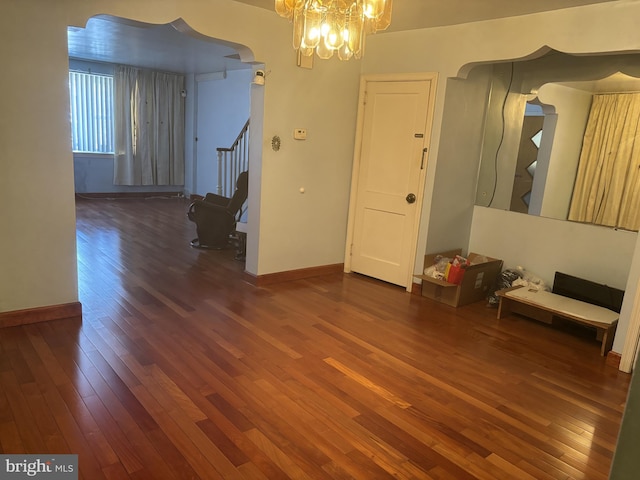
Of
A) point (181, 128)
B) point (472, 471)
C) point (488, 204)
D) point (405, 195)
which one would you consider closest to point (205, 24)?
point (405, 195)

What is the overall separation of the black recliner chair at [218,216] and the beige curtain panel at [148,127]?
391 centimetres

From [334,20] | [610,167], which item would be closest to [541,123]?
[610,167]

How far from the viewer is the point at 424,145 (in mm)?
4406

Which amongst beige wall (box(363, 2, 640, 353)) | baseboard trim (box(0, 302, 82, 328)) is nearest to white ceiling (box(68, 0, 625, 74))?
beige wall (box(363, 2, 640, 353))

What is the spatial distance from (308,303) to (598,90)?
306cm

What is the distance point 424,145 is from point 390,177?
48 cm

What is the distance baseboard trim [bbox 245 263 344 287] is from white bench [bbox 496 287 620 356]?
5.73 feet

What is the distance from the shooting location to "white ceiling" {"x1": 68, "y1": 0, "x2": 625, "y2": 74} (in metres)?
3.47

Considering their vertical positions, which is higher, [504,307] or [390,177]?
[390,177]

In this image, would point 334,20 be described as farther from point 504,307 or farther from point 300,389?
point 504,307

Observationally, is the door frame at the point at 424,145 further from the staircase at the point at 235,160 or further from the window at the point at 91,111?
the window at the point at 91,111

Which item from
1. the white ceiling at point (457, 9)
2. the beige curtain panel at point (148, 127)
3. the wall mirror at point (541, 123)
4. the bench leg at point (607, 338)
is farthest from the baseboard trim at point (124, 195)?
Result: the bench leg at point (607, 338)

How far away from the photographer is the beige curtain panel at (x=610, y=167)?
3.69 m

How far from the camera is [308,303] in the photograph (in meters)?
4.12
